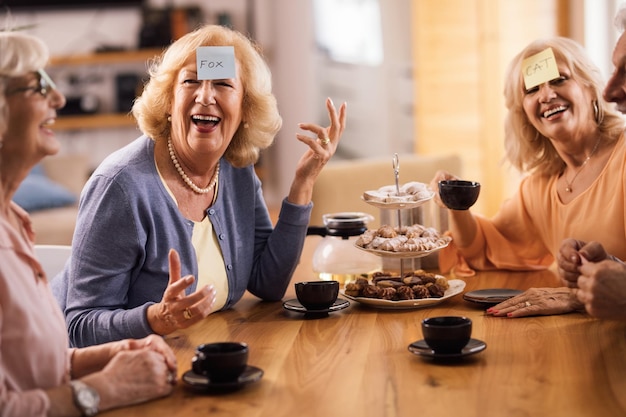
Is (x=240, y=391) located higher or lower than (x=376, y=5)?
lower

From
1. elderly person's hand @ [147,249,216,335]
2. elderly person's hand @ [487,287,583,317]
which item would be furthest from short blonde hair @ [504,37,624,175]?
elderly person's hand @ [147,249,216,335]

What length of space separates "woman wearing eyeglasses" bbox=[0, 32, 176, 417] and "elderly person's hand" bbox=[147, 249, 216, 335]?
0.23 m

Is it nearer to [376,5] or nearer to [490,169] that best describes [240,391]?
[490,169]

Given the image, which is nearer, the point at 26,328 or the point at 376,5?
the point at 26,328

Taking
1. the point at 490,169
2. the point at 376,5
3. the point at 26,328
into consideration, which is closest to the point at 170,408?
the point at 26,328

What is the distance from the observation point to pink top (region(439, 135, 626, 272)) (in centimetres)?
216

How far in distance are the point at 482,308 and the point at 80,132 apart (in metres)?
5.59

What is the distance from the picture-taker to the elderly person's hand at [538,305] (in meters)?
1.87

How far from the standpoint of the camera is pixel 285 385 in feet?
4.78

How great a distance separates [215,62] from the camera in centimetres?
202

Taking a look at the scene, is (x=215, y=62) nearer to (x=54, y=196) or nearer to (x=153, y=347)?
(x=153, y=347)

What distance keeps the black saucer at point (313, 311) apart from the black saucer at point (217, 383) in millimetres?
460

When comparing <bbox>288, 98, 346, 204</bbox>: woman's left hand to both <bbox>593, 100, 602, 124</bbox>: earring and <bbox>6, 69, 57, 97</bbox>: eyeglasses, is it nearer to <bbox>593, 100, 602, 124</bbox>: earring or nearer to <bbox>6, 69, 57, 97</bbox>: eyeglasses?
<bbox>593, 100, 602, 124</bbox>: earring

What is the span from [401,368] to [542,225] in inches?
39.5
